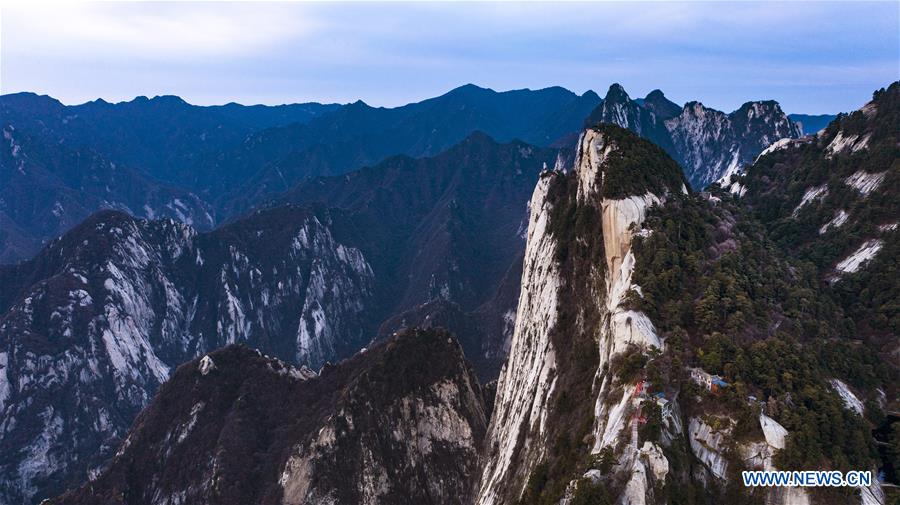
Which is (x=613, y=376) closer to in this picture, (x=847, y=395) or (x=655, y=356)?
(x=655, y=356)

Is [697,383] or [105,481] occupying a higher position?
[697,383]

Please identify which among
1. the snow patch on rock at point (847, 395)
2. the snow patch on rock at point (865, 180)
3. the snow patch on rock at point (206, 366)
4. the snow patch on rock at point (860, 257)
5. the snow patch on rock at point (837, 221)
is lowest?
the snow patch on rock at point (847, 395)

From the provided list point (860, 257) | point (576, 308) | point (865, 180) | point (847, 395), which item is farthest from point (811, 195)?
point (847, 395)

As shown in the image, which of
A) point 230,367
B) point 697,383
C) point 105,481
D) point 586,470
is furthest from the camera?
point 230,367

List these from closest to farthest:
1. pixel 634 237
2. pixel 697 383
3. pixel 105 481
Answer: pixel 697 383, pixel 634 237, pixel 105 481

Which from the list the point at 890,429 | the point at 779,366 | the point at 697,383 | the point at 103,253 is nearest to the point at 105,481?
the point at 697,383

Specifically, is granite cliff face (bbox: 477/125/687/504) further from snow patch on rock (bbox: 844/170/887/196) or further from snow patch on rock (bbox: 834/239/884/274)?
snow patch on rock (bbox: 844/170/887/196)

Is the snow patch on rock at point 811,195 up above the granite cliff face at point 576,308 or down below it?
above

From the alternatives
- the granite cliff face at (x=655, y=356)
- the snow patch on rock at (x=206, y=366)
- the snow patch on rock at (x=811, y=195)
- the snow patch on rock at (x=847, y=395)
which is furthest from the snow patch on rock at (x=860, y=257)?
the snow patch on rock at (x=206, y=366)

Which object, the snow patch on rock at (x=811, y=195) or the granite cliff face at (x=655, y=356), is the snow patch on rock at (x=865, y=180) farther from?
the granite cliff face at (x=655, y=356)

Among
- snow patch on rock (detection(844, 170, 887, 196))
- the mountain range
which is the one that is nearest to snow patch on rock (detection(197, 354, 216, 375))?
the mountain range

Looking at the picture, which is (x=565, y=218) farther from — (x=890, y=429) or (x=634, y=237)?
(x=890, y=429)
